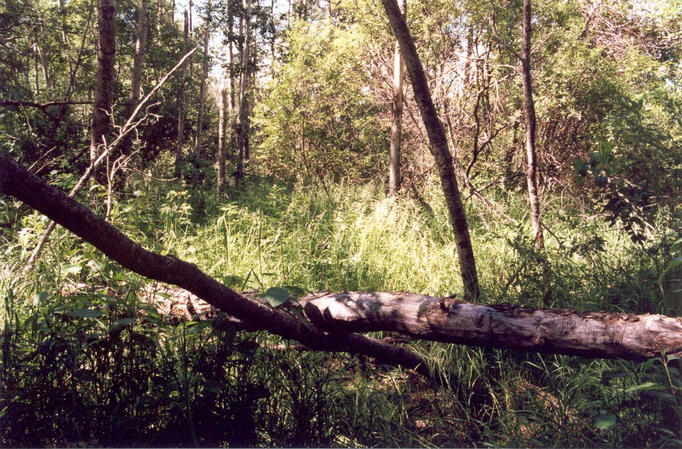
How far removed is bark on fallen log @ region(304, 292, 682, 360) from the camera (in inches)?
68.7

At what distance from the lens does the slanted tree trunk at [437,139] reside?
2.93 m

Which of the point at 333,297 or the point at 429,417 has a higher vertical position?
the point at 333,297

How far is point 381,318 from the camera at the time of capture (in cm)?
212

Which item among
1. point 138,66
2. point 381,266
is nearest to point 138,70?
point 138,66

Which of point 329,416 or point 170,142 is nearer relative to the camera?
point 329,416

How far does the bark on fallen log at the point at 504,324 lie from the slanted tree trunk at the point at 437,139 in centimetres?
111

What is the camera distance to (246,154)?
1959cm

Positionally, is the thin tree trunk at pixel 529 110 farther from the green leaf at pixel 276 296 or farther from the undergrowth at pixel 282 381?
the green leaf at pixel 276 296

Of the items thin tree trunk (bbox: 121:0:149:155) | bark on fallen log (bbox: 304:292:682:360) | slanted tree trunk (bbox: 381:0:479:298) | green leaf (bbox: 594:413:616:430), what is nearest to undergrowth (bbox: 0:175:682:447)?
green leaf (bbox: 594:413:616:430)

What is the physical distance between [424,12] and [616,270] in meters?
6.53

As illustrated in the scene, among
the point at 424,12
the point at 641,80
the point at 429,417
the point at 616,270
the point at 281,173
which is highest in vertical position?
the point at 424,12

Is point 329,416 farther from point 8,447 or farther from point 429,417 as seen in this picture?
point 8,447

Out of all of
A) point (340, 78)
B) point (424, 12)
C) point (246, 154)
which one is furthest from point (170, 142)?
point (424, 12)

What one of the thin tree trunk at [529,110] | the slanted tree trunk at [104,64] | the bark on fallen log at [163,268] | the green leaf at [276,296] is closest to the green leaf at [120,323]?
the bark on fallen log at [163,268]
